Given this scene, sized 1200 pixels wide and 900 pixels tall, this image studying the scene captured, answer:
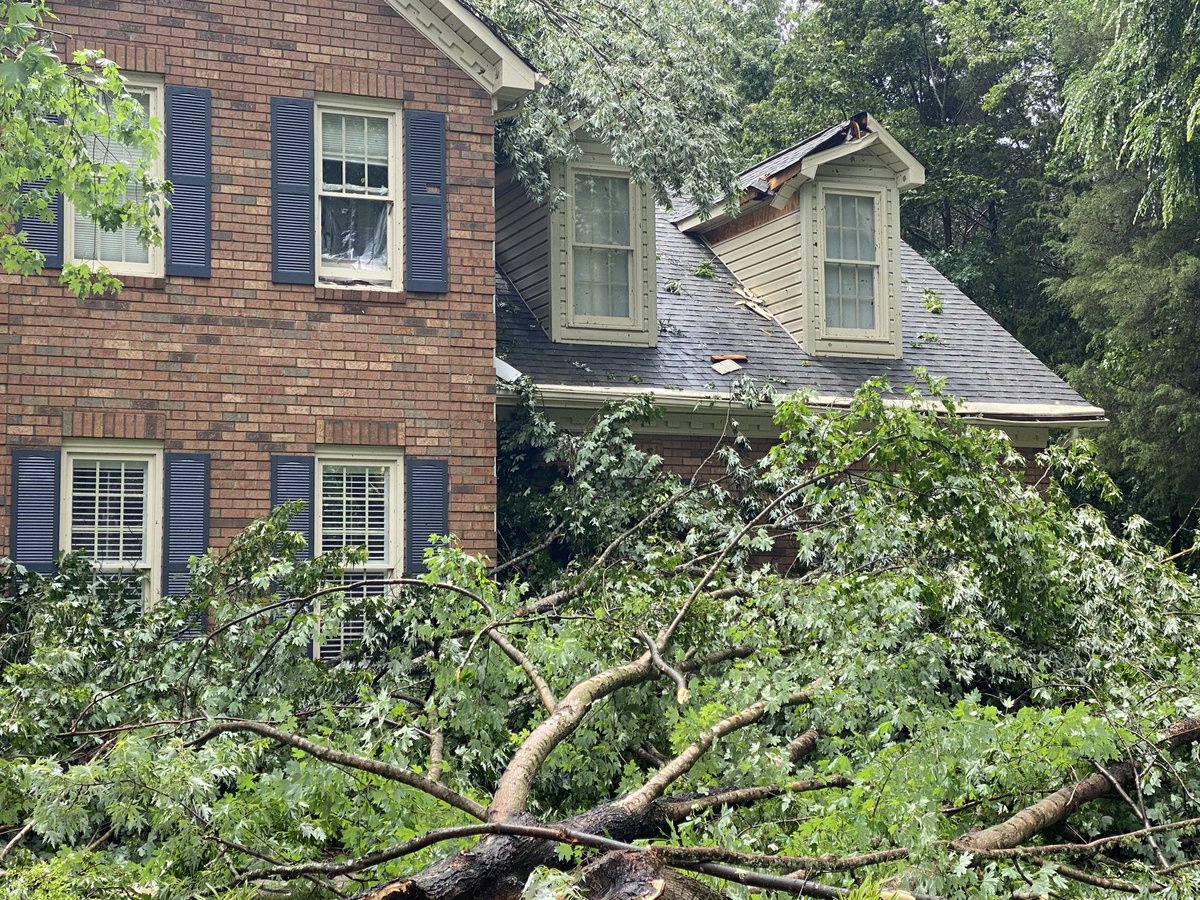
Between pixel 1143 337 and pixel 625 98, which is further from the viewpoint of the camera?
pixel 1143 337

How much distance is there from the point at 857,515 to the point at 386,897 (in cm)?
399

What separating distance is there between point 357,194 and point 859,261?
5.74 metres

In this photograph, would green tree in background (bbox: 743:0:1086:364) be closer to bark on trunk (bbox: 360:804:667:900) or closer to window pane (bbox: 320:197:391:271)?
window pane (bbox: 320:197:391:271)

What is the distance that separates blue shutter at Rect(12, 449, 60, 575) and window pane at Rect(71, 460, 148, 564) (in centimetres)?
21

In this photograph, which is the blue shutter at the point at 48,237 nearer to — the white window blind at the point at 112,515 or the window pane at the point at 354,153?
the white window blind at the point at 112,515

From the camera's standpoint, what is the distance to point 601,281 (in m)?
14.2

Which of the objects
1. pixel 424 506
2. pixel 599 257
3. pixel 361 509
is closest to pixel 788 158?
pixel 599 257

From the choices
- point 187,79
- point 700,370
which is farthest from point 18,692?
point 700,370

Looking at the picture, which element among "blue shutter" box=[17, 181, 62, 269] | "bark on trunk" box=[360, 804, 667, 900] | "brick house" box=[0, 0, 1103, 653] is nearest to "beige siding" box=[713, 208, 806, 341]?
"brick house" box=[0, 0, 1103, 653]

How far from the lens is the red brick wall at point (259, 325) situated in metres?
11.3

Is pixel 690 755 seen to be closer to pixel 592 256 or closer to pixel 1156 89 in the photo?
pixel 592 256

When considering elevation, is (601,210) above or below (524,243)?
above

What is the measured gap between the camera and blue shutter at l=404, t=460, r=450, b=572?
39.1 ft

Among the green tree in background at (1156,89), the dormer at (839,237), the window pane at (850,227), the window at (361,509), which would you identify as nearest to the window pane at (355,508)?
the window at (361,509)
